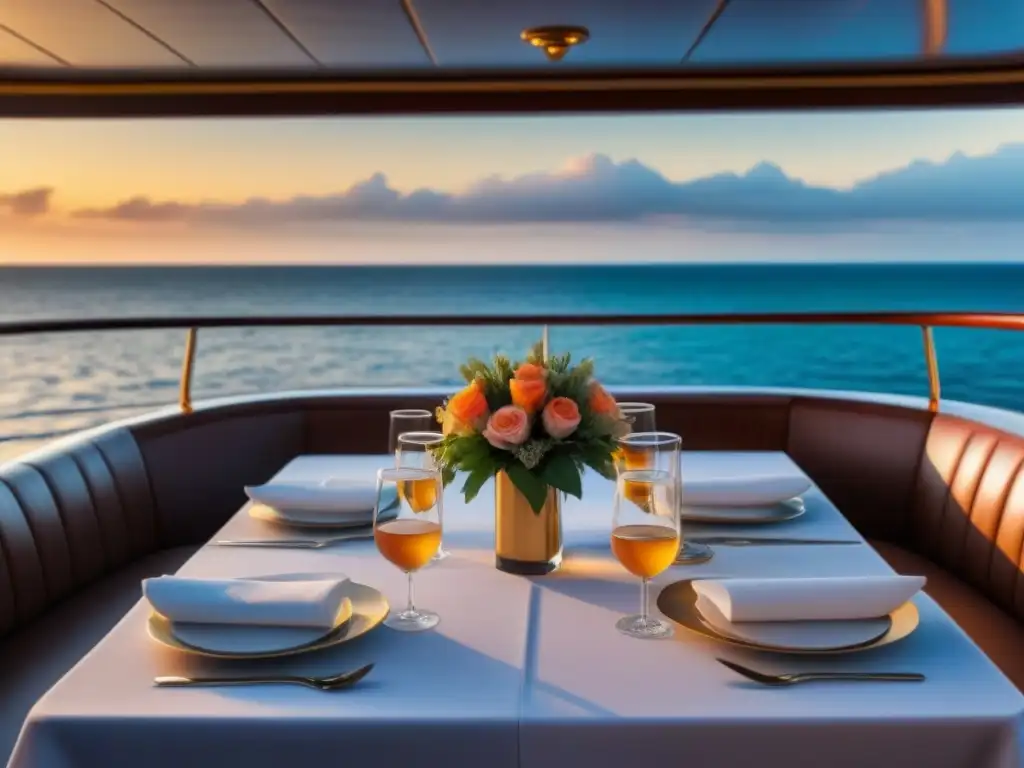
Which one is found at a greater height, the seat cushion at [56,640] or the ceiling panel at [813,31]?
the ceiling panel at [813,31]

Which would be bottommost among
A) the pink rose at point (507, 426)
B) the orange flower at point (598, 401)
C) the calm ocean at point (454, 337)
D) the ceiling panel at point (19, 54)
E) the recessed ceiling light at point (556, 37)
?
the calm ocean at point (454, 337)

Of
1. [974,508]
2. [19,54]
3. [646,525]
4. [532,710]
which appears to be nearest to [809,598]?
[646,525]

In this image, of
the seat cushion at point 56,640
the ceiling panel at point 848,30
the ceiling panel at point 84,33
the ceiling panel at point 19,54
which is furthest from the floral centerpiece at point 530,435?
the ceiling panel at point 19,54

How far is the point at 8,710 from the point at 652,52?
2.81 meters

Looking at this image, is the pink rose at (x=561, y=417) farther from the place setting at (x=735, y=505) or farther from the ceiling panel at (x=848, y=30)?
the ceiling panel at (x=848, y=30)

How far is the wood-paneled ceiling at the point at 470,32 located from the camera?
285cm

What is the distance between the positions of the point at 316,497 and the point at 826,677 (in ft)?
3.19

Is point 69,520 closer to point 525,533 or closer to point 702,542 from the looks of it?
point 525,533

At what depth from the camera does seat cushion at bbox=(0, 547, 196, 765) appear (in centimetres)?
164

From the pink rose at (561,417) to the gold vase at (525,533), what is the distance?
119 mm

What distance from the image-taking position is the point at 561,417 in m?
1.36

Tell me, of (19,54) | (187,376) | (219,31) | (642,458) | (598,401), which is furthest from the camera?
(19,54)

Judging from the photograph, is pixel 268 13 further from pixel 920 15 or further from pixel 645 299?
pixel 645 299

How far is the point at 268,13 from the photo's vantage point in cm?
292
